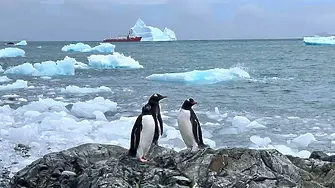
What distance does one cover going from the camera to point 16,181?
23.5 ft

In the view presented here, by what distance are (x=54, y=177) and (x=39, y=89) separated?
59.3 feet

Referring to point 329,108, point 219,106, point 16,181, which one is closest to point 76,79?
point 219,106

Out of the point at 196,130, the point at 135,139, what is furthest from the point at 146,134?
the point at 196,130

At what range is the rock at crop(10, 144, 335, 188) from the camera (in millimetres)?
5891

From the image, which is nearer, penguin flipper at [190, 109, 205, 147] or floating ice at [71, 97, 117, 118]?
penguin flipper at [190, 109, 205, 147]

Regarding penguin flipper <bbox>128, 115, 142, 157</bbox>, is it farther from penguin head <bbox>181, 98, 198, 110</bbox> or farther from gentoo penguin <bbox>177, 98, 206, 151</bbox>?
penguin head <bbox>181, 98, 198, 110</bbox>

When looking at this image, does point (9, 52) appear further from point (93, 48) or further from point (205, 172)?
point (205, 172)

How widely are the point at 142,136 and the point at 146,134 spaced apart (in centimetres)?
6

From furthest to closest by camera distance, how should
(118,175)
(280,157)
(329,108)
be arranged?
1. (329,108)
2. (280,157)
3. (118,175)

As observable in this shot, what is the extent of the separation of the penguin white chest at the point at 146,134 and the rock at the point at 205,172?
324 mm

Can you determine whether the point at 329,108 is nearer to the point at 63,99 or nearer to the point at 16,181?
the point at 63,99

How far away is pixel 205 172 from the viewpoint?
240 inches

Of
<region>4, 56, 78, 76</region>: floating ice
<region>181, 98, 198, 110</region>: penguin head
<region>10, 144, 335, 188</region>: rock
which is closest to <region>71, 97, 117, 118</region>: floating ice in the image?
<region>181, 98, 198, 110</region>: penguin head

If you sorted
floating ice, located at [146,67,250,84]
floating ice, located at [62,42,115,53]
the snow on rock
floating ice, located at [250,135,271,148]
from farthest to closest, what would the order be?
1. floating ice, located at [62,42,115,53]
2. floating ice, located at [146,67,250,84]
3. the snow on rock
4. floating ice, located at [250,135,271,148]
